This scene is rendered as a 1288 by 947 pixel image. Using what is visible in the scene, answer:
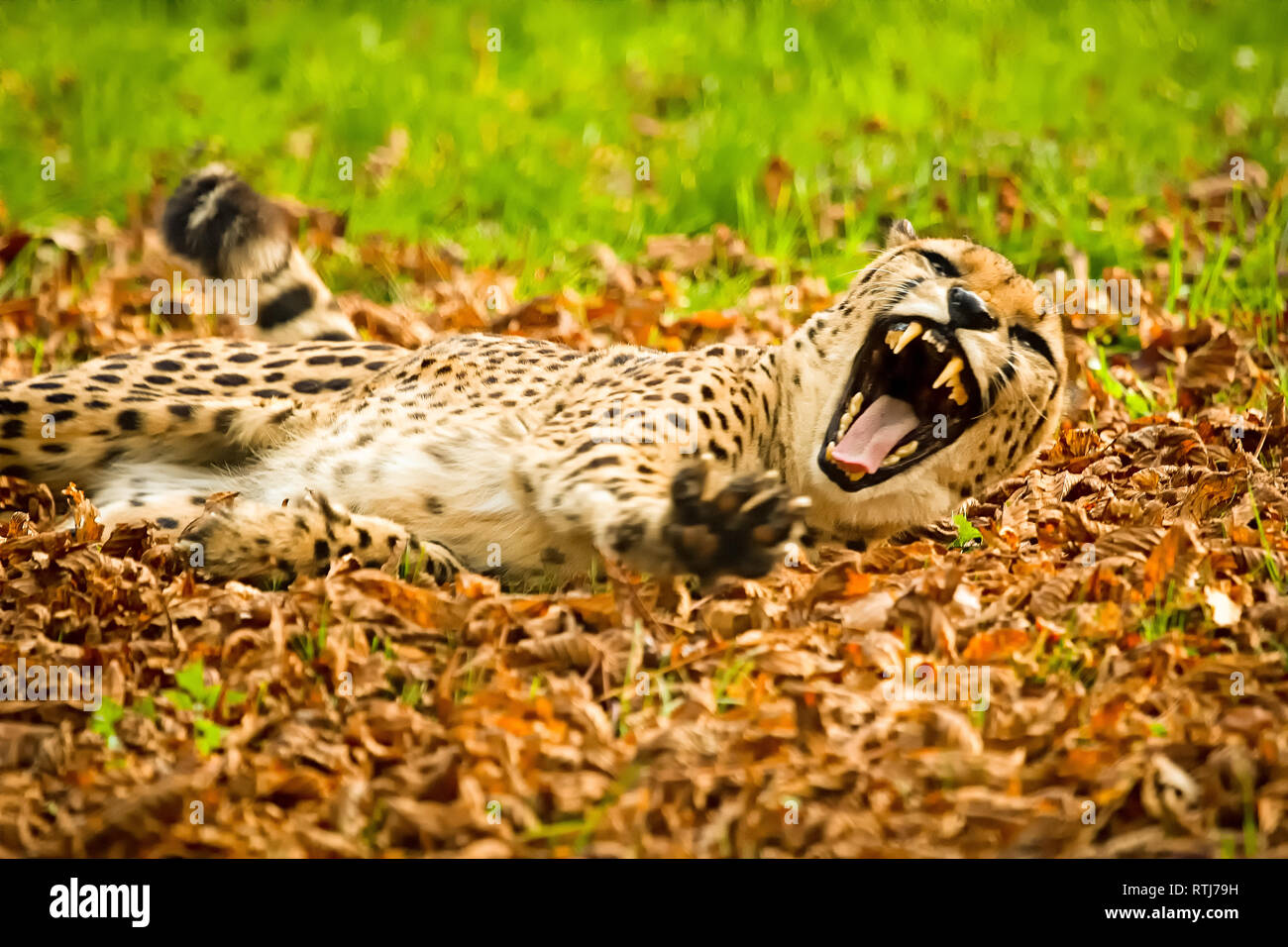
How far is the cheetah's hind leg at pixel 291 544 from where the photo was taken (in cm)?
388

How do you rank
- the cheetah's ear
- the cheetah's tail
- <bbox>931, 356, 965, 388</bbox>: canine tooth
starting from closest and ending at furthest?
1. <bbox>931, 356, 965, 388</bbox>: canine tooth
2. the cheetah's ear
3. the cheetah's tail

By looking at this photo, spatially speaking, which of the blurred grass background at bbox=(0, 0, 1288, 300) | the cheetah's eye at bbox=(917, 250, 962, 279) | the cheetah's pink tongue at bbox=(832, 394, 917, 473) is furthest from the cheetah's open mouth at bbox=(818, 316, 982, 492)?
the blurred grass background at bbox=(0, 0, 1288, 300)

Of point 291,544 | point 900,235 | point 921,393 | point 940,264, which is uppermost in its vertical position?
point 900,235

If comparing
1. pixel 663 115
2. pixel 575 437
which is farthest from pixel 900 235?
pixel 663 115

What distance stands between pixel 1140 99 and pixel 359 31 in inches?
200

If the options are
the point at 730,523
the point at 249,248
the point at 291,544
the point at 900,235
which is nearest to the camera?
the point at 730,523

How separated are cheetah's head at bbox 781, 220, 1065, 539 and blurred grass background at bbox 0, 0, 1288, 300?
8.42 feet

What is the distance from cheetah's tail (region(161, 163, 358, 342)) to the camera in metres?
5.16

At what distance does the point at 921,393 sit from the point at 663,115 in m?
5.39

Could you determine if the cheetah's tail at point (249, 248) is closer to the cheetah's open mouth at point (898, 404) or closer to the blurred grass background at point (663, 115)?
the blurred grass background at point (663, 115)

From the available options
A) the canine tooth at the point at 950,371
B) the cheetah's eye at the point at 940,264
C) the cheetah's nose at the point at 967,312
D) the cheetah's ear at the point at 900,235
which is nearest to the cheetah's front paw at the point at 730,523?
the canine tooth at the point at 950,371

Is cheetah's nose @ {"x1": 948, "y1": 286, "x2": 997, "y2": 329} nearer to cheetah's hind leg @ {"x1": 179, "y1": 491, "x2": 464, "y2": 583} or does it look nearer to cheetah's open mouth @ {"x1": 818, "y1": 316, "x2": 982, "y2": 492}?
cheetah's open mouth @ {"x1": 818, "y1": 316, "x2": 982, "y2": 492}

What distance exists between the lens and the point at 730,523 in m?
3.38

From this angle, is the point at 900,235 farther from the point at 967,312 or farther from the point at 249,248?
the point at 249,248
